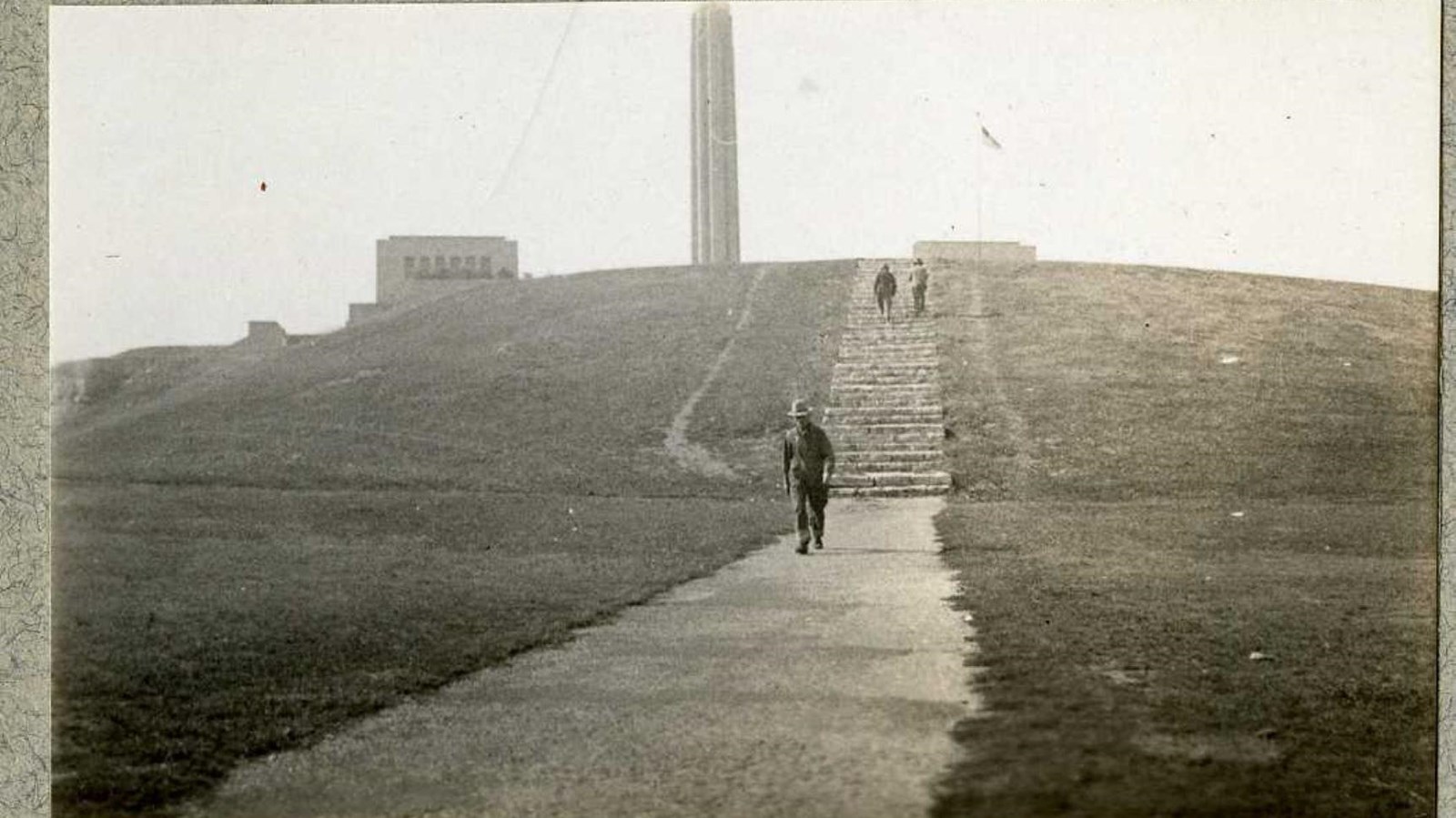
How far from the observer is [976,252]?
6828 millimetres

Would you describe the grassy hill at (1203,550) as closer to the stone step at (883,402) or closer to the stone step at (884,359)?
the stone step at (883,402)

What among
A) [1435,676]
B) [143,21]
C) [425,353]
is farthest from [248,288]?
[1435,676]

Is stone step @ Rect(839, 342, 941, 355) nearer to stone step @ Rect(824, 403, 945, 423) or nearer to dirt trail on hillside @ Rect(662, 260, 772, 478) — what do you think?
stone step @ Rect(824, 403, 945, 423)

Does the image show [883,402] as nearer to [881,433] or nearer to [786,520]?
[881,433]

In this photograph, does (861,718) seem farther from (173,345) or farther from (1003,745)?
(173,345)

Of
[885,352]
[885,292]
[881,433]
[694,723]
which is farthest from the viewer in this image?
[885,292]

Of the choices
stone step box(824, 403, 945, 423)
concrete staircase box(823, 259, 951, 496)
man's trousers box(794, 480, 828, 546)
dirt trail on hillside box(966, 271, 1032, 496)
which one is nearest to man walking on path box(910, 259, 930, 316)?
concrete staircase box(823, 259, 951, 496)

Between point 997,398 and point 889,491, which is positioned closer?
point 889,491

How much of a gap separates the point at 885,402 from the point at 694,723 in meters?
2.18

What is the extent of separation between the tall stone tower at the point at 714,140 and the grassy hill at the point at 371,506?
0.73 metres

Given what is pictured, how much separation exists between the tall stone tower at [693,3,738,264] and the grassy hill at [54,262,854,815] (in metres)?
0.73

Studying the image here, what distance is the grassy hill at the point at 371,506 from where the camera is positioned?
5.84m

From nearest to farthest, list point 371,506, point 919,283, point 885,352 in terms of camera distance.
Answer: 1. point 371,506
2. point 885,352
3. point 919,283

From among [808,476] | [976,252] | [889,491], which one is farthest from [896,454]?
[976,252]
